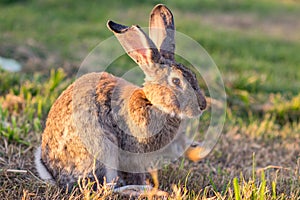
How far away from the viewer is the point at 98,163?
3.70 m

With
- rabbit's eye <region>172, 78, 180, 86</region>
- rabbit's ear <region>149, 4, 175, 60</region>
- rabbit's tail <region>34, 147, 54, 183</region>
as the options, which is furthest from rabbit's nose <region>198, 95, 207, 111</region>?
rabbit's tail <region>34, 147, 54, 183</region>

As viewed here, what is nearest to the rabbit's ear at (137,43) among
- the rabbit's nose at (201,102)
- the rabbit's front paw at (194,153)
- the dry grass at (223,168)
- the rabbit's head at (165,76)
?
the rabbit's head at (165,76)

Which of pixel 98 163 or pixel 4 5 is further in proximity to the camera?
pixel 4 5

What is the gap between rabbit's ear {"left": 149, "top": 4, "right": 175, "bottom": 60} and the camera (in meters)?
3.78

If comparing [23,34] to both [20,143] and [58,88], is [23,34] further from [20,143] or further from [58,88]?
[20,143]

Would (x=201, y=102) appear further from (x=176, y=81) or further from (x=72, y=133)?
(x=72, y=133)

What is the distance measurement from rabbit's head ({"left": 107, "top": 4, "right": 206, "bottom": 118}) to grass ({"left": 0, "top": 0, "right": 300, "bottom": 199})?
56cm

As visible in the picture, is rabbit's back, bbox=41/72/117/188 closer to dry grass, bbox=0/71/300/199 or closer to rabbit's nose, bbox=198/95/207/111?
dry grass, bbox=0/71/300/199

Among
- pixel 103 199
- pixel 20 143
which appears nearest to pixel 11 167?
pixel 20 143

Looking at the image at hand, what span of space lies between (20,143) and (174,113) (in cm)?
151

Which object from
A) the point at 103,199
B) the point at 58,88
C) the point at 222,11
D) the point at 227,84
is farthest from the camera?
the point at 222,11

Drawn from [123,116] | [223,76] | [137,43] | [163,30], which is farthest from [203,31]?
[137,43]

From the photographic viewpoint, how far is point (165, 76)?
12.1 feet

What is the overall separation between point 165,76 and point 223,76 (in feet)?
13.2
